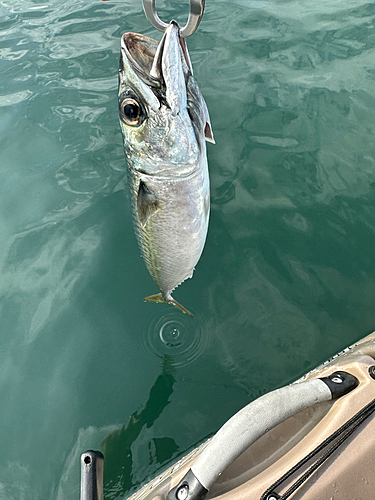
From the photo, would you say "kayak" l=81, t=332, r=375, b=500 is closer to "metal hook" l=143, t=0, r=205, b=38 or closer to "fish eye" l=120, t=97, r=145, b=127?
"fish eye" l=120, t=97, r=145, b=127

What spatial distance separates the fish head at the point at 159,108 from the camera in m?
1.61

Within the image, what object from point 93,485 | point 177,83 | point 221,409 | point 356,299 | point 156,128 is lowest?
point 221,409

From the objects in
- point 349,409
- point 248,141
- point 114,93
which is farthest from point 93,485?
point 114,93

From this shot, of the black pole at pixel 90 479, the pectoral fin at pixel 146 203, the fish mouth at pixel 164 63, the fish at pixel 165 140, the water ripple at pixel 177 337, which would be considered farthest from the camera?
the water ripple at pixel 177 337

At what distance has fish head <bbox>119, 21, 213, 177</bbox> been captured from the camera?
161 cm

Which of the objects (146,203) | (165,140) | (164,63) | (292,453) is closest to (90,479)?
(292,453)

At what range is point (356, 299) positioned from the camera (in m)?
3.15


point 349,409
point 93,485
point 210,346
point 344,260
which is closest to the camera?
point 93,485

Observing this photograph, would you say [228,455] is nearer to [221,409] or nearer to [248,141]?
[221,409]

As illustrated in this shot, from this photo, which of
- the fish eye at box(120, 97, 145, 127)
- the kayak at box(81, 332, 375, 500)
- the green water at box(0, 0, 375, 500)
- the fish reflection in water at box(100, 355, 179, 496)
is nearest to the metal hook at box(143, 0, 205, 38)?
the fish eye at box(120, 97, 145, 127)

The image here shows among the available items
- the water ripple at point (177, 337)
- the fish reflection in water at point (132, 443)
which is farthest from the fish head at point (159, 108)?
the fish reflection in water at point (132, 443)

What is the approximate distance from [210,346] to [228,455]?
5.34 ft

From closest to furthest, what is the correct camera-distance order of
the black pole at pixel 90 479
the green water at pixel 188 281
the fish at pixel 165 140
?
the black pole at pixel 90 479, the fish at pixel 165 140, the green water at pixel 188 281

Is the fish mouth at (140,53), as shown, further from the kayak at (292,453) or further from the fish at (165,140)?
the kayak at (292,453)
